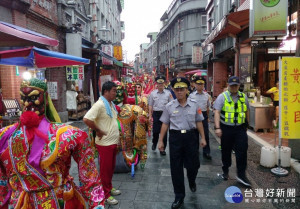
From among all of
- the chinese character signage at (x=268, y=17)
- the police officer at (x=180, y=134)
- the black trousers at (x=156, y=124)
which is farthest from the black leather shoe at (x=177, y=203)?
the chinese character signage at (x=268, y=17)

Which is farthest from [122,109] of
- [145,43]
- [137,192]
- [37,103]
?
[145,43]

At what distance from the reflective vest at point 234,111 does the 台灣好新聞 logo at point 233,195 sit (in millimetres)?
1210

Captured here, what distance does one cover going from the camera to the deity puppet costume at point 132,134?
514 centimetres

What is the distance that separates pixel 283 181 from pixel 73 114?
10454mm

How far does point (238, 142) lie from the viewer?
4.69 metres

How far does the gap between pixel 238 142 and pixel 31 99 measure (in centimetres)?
393

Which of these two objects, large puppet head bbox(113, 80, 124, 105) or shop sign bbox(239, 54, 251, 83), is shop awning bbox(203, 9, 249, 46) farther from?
large puppet head bbox(113, 80, 124, 105)

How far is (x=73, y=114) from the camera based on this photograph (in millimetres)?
12812

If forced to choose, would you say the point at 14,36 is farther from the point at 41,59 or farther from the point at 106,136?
the point at 106,136

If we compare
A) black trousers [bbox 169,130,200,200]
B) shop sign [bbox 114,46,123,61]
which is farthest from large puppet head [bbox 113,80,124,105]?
shop sign [bbox 114,46,123,61]

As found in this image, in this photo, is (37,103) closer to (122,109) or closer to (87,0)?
(122,109)

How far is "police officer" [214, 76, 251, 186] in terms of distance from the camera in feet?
15.4

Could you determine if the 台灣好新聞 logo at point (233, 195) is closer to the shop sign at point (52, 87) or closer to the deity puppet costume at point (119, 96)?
the deity puppet costume at point (119, 96)

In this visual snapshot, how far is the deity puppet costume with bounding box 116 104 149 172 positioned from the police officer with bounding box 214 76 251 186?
1.62 metres
